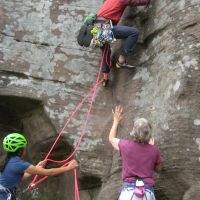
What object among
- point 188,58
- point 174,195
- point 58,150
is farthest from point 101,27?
point 174,195

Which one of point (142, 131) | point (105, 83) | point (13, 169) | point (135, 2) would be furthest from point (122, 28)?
point (13, 169)

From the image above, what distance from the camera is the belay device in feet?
26.9

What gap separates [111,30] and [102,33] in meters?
0.15

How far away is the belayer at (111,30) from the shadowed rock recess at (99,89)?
25 cm

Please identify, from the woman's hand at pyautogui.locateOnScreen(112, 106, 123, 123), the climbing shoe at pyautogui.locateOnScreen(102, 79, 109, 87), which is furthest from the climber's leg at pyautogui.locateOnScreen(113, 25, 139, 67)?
the woman's hand at pyautogui.locateOnScreen(112, 106, 123, 123)

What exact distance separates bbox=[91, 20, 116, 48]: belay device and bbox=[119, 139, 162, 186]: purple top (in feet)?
7.58

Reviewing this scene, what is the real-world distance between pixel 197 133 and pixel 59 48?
3.34 meters

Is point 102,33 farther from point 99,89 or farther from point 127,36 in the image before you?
point 99,89

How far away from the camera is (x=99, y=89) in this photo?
8.80 metres

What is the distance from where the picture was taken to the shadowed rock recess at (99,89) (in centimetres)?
691

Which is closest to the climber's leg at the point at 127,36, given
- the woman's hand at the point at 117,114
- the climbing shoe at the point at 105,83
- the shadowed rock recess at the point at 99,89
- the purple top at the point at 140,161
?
the shadowed rock recess at the point at 99,89

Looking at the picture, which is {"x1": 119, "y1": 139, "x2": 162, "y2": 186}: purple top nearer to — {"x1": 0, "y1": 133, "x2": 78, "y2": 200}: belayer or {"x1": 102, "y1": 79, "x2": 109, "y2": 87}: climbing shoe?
{"x1": 0, "y1": 133, "x2": 78, "y2": 200}: belayer

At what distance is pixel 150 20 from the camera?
324 inches

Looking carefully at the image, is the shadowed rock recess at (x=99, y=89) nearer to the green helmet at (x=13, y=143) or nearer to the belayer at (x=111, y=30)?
the belayer at (x=111, y=30)
